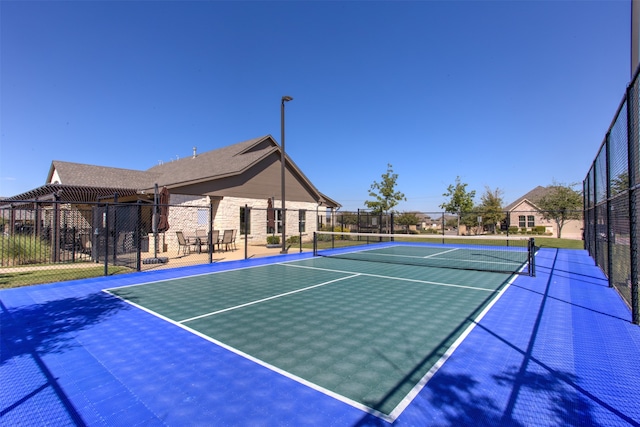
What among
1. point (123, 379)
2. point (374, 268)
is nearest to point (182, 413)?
point (123, 379)

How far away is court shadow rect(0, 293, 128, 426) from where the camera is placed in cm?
288

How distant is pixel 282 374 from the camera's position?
341 centimetres

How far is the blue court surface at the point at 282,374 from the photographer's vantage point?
2.67 m

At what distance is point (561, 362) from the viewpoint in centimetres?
361

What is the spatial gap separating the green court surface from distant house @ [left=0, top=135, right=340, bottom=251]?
7470mm

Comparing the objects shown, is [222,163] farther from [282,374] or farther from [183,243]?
[282,374]

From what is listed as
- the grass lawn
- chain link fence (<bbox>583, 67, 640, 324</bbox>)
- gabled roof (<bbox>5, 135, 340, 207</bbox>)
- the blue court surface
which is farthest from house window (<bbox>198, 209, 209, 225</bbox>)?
chain link fence (<bbox>583, 67, 640, 324</bbox>)

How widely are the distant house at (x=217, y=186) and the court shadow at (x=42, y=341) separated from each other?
366 inches

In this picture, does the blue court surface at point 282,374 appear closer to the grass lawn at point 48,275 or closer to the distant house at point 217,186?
the grass lawn at point 48,275

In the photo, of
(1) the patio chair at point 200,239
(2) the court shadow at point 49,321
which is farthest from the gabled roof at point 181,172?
(2) the court shadow at point 49,321

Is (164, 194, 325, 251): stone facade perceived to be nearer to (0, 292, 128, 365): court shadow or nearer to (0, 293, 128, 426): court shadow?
(0, 292, 128, 365): court shadow

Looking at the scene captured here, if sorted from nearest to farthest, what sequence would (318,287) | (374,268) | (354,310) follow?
1. (354,310)
2. (318,287)
3. (374,268)

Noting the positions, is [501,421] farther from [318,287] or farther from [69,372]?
[318,287]

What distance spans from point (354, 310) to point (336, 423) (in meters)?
3.35
